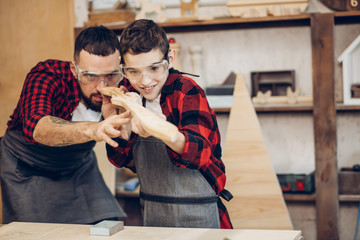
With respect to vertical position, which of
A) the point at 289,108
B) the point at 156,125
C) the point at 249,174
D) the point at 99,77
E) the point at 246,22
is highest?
the point at 246,22

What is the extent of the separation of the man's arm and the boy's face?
0.16 m

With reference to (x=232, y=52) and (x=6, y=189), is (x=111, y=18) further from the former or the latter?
(x=6, y=189)

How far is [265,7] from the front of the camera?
3.43 metres

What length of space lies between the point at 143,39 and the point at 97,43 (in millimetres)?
403

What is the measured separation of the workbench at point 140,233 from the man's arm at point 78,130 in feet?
0.99

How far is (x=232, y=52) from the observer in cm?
380

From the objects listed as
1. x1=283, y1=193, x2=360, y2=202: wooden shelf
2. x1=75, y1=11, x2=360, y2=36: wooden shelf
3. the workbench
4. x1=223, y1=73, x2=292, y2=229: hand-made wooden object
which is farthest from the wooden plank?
the workbench

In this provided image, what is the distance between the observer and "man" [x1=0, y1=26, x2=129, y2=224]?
6.91ft

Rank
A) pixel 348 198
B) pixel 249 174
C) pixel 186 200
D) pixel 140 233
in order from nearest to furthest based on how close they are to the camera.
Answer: pixel 140 233 → pixel 186 200 → pixel 249 174 → pixel 348 198

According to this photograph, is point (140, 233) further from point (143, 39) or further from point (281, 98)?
point (281, 98)

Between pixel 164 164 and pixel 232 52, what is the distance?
2.02m

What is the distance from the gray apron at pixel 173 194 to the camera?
1.90m

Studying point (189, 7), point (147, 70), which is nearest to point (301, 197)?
point (189, 7)

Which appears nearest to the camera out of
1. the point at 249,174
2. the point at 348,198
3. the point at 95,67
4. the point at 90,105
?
the point at 95,67
